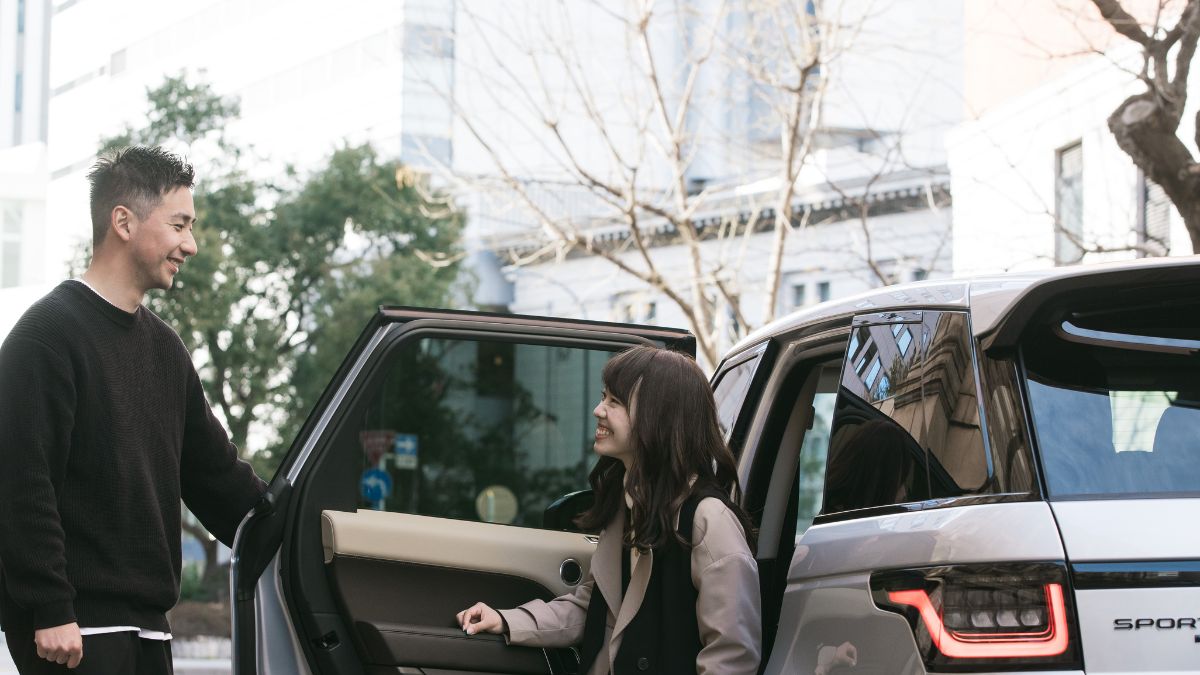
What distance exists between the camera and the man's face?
369cm

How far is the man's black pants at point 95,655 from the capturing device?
3426 millimetres

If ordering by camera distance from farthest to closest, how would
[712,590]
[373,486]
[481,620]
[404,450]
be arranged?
[404,450], [373,486], [481,620], [712,590]

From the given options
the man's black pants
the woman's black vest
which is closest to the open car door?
the man's black pants

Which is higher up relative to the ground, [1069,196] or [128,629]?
[1069,196]

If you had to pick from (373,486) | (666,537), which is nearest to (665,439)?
(666,537)

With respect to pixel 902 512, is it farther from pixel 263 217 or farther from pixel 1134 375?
pixel 263 217

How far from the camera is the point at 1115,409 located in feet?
8.73

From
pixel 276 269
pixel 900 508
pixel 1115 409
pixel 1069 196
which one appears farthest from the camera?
pixel 276 269

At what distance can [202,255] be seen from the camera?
96.2 feet

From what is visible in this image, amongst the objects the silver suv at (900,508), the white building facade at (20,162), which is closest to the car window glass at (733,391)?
the silver suv at (900,508)

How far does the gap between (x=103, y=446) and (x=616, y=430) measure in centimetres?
119

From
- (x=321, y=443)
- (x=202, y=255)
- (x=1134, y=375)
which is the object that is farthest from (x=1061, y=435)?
(x=202, y=255)

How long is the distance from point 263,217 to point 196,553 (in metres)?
20.0

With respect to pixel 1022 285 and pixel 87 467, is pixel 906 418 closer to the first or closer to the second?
pixel 1022 285
